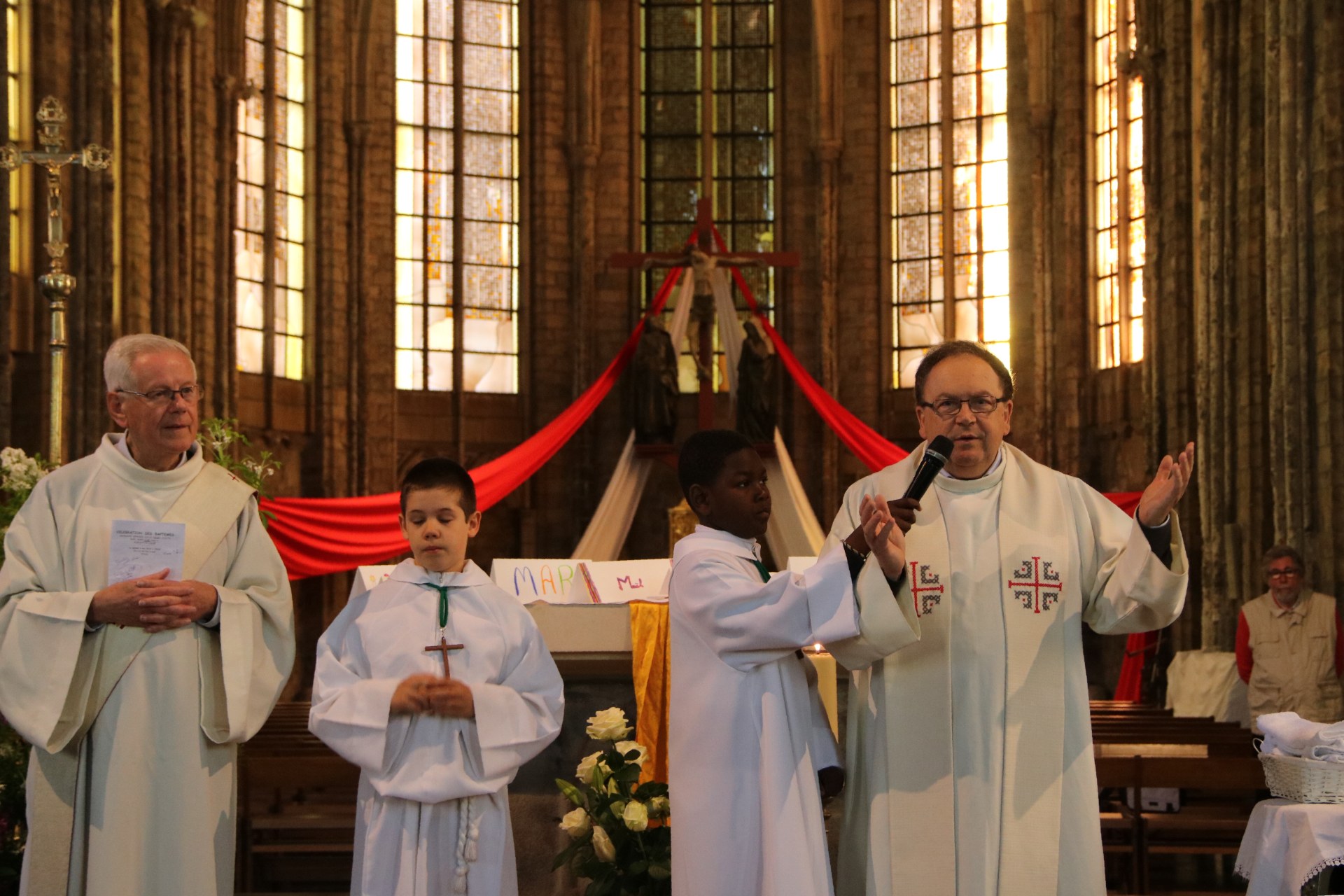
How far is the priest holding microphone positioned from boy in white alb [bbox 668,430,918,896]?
Answer: 97mm

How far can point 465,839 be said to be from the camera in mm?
3809

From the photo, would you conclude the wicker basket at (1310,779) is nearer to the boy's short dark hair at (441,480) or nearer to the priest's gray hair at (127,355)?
the boy's short dark hair at (441,480)

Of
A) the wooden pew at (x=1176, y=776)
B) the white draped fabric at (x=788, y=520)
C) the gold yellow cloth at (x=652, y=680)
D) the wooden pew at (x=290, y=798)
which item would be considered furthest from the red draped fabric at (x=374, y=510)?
the gold yellow cloth at (x=652, y=680)

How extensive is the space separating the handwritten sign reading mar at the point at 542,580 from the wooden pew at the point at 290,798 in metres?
1.01

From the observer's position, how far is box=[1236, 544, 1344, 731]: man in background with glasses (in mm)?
8539

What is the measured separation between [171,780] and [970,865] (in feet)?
5.91

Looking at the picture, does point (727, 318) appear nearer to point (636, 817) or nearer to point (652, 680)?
point (652, 680)

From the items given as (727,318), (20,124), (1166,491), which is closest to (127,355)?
(1166,491)

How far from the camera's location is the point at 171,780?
3902 mm

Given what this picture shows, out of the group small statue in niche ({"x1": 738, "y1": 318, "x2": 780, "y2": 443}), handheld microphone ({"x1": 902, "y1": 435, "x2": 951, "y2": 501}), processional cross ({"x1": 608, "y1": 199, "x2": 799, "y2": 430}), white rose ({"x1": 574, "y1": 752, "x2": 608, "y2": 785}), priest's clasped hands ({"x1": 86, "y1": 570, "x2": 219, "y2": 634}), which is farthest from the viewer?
small statue in niche ({"x1": 738, "y1": 318, "x2": 780, "y2": 443})

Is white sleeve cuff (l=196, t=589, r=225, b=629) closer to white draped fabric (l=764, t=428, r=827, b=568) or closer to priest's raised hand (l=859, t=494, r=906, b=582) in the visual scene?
priest's raised hand (l=859, t=494, r=906, b=582)

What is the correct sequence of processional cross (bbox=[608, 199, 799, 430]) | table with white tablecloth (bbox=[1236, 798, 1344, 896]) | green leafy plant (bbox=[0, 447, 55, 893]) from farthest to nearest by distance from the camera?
processional cross (bbox=[608, 199, 799, 430])
green leafy plant (bbox=[0, 447, 55, 893])
table with white tablecloth (bbox=[1236, 798, 1344, 896])

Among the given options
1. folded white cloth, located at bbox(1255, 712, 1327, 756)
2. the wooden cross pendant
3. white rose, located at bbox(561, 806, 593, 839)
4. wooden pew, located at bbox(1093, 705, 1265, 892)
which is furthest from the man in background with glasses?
the wooden cross pendant

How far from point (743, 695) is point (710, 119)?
14.3 m
